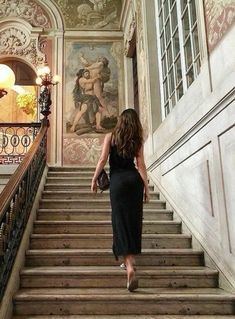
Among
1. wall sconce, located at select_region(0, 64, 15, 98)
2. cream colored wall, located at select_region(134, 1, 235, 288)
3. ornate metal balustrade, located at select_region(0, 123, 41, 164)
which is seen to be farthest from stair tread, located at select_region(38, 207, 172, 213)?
ornate metal balustrade, located at select_region(0, 123, 41, 164)

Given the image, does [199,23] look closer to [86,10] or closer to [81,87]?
[81,87]

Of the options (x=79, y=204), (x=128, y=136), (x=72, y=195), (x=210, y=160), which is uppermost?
(x=128, y=136)

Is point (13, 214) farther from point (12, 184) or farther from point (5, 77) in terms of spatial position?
point (5, 77)

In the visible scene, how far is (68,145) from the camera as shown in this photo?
9500 millimetres

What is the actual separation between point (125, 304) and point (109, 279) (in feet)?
1.40

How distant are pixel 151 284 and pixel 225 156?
1.28 metres

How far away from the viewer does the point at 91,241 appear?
13.1 feet

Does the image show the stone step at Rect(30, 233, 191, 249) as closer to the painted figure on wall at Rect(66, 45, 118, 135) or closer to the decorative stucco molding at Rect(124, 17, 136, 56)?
the painted figure on wall at Rect(66, 45, 118, 135)

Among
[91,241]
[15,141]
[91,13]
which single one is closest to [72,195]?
[91,241]

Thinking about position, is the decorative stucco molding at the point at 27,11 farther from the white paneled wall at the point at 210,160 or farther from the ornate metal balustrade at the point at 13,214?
the white paneled wall at the point at 210,160

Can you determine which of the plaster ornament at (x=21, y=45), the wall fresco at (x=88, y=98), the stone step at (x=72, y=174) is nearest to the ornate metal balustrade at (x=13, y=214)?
the stone step at (x=72, y=174)

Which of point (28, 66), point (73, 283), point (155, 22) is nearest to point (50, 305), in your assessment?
point (73, 283)

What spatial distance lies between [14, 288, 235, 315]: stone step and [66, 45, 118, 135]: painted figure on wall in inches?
271

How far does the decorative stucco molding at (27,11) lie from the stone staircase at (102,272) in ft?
22.4
